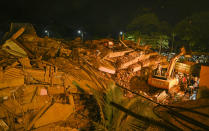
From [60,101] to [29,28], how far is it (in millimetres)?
4909

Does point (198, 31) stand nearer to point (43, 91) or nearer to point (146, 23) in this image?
point (146, 23)

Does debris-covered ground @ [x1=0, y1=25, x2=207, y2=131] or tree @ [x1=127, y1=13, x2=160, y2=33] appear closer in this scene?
debris-covered ground @ [x1=0, y1=25, x2=207, y2=131]

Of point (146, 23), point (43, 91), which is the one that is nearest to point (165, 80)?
point (43, 91)

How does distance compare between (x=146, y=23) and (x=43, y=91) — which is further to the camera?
(x=146, y=23)

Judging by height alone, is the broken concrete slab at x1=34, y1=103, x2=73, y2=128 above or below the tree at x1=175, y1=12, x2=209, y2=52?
below

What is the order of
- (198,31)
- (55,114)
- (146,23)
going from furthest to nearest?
1. (146,23)
2. (198,31)
3. (55,114)

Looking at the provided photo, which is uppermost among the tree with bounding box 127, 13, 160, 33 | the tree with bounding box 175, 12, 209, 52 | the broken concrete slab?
the tree with bounding box 127, 13, 160, 33

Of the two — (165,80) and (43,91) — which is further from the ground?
(43,91)

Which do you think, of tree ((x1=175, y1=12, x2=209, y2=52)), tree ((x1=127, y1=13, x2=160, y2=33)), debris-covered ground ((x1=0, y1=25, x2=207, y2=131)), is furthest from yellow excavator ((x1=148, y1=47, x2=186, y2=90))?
tree ((x1=127, y1=13, x2=160, y2=33))

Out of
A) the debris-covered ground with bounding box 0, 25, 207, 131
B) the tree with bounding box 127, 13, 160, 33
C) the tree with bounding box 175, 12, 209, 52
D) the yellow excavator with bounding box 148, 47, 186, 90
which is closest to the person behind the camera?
the debris-covered ground with bounding box 0, 25, 207, 131

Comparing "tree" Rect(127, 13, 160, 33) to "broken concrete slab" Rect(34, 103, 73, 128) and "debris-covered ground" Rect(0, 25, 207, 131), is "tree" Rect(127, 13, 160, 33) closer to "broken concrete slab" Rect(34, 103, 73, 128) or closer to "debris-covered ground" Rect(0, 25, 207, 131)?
"debris-covered ground" Rect(0, 25, 207, 131)

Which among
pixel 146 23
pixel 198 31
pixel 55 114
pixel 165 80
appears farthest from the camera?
pixel 146 23

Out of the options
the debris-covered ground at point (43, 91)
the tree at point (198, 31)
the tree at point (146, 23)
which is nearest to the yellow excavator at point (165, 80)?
the debris-covered ground at point (43, 91)

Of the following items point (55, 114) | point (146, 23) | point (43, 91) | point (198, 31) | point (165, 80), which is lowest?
point (55, 114)
